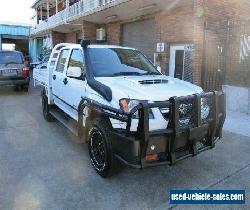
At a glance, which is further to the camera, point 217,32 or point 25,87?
point 25,87

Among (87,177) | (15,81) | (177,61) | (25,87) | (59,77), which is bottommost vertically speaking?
(87,177)

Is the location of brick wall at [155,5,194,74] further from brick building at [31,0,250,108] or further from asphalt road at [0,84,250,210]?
asphalt road at [0,84,250,210]

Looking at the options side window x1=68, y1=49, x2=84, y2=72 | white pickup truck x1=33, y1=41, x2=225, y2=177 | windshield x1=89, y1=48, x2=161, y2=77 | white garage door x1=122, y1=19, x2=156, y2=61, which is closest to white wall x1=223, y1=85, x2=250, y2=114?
windshield x1=89, y1=48, x2=161, y2=77

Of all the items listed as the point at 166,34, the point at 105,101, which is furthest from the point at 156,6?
the point at 105,101

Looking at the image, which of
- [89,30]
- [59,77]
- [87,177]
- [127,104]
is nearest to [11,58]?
[89,30]

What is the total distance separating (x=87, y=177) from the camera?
4676mm

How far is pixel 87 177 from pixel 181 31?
915cm

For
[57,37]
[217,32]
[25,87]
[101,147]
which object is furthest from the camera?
[57,37]

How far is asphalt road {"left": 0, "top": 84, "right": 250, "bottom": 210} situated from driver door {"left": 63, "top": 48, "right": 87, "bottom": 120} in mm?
846

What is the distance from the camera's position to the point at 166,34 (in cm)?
1306

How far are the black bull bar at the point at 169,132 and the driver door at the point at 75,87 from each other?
1.01 metres

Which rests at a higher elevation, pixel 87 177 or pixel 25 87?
pixel 25 87

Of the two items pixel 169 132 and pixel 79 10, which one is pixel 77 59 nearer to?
pixel 169 132

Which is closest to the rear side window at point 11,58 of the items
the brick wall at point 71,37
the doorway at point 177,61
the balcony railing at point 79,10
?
the balcony railing at point 79,10
